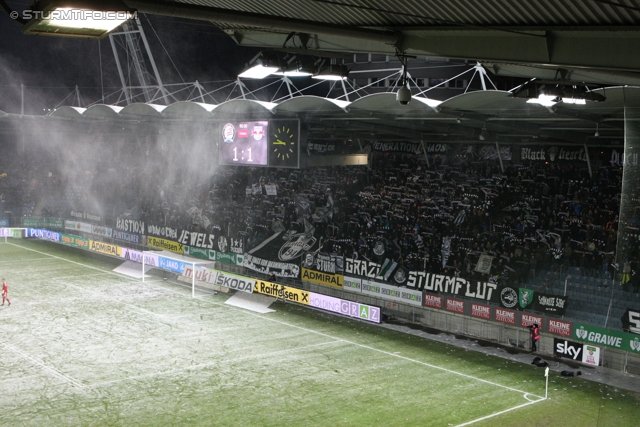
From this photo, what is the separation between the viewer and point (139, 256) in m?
37.6

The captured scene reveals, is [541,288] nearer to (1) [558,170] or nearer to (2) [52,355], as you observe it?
(1) [558,170]

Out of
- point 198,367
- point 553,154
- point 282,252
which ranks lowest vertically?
point 198,367

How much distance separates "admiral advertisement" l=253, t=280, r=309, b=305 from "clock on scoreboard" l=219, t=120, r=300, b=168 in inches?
212

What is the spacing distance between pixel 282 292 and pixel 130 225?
16454 mm

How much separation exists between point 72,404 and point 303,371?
682cm

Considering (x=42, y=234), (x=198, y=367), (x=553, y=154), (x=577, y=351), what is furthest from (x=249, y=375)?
(x=42, y=234)

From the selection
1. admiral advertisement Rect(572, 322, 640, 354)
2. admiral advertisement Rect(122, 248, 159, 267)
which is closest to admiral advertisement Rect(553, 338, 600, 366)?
admiral advertisement Rect(572, 322, 640, 354)

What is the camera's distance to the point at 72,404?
1791 cm

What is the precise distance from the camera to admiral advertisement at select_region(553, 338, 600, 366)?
70.6ft

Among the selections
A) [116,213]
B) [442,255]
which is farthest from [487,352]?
[116,213]

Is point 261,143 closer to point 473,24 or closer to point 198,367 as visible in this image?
point 198,367

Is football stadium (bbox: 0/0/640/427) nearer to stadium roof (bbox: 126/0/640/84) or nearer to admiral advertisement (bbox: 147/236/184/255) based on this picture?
stadium roof (bbox: 126/0/640/84)

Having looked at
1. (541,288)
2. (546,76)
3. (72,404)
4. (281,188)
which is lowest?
(72,404)

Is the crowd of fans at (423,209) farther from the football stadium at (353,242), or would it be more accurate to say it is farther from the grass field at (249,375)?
the grass field at (249,375)
